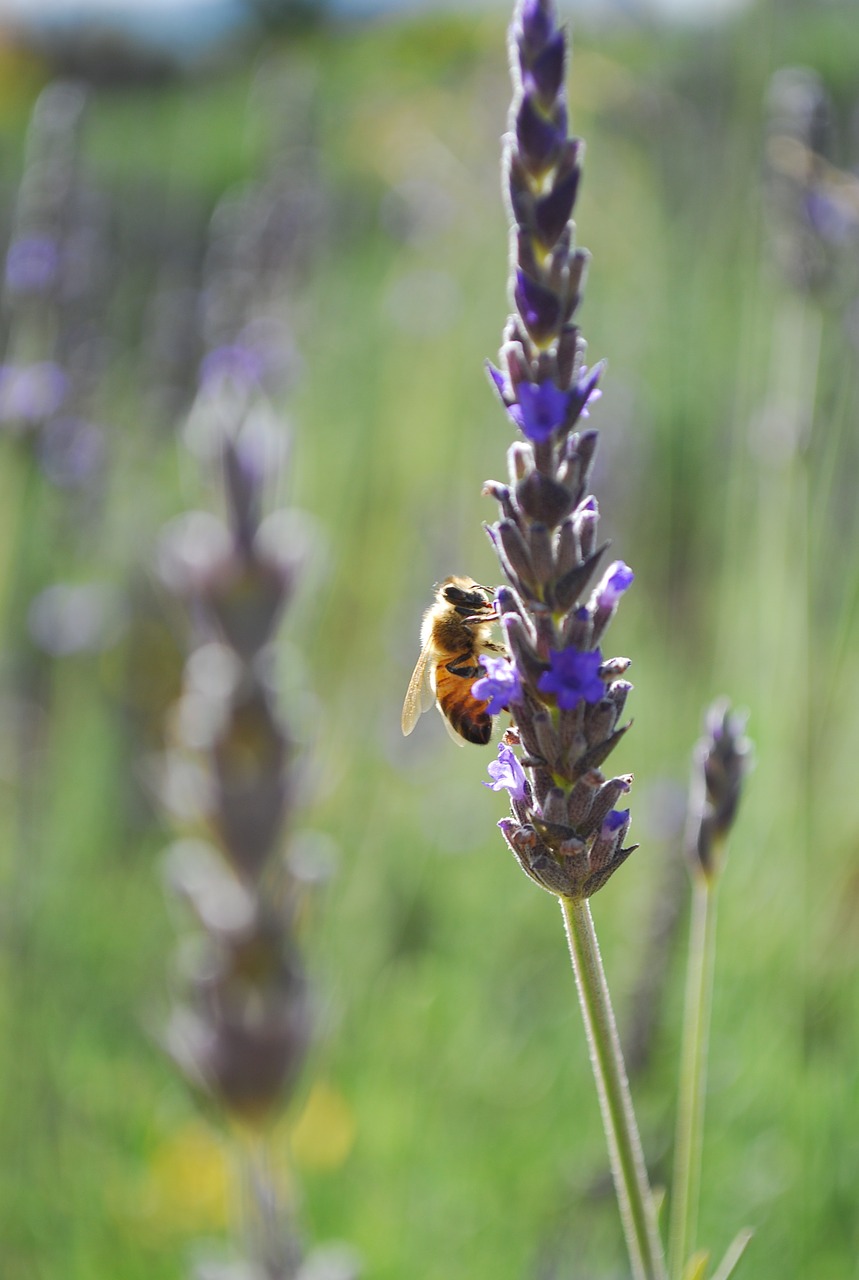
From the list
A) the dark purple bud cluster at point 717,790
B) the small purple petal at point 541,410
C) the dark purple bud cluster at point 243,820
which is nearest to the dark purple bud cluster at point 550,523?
the small purple petal at point 541,410

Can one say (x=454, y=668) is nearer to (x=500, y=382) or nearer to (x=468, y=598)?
(x=468, y=598)

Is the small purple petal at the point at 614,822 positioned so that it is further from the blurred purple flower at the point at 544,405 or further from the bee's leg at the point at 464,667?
the bee's leg at the point at 464,667

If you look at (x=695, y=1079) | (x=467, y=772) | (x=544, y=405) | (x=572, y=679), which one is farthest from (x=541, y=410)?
(x=467, y=772)

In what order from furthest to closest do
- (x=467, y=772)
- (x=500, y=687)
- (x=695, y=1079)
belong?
(x=467, y=772) < (x=695, y=1079) < (x=500, y=687)

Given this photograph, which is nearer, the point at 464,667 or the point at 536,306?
the point at 536,306

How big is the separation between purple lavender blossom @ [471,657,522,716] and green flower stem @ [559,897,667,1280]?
0.43 feet

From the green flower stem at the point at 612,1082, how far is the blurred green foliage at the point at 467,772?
793 mm

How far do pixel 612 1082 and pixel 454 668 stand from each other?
701mm

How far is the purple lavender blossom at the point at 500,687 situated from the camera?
83 centimetres

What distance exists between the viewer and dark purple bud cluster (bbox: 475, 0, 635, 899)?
78 cm

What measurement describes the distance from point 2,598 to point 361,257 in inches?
321

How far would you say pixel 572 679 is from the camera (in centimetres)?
79

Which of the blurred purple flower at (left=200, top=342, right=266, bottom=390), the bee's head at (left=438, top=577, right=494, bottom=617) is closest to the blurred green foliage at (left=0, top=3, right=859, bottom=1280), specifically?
the blurred purple flower at (left=200, top=342, right=266, bottom=390)

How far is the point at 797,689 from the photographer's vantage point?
100 inches
